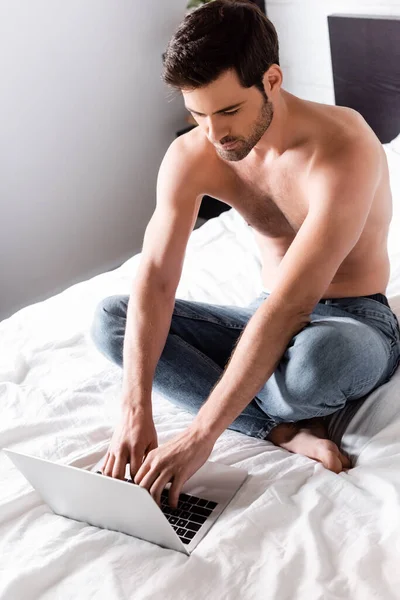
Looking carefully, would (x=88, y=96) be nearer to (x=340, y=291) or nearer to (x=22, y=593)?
(x=340, y=291)

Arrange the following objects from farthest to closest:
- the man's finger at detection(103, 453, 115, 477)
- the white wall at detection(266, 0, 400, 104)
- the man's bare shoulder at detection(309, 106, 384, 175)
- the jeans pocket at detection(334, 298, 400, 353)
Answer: the white wall at detection(266, 0, 400, 104) < the jeans pocket at detection(334, 298, 400, 353) < the man's bare shoulder at detection(309, 106, 384, 175) < the man's finger at detection(103, 453, 115, 477)

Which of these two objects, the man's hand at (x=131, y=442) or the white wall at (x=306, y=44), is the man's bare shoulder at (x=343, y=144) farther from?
the white wall at (x=306, y=44)

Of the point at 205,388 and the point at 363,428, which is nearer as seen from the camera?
the point at 363,428

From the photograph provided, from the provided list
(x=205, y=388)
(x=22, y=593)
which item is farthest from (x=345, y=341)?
(x=22, y=593)

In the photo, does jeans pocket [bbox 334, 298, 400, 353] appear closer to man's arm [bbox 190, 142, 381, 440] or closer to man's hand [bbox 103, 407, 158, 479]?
man's arm [bbox 190, 142, 381, 440]

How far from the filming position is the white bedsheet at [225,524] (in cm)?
Result: 110

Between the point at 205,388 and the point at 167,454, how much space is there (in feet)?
1.07

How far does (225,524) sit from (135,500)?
A: 7.3 inches

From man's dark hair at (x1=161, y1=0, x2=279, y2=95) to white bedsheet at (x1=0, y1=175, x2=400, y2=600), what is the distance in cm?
66

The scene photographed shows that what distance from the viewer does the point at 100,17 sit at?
312 cm

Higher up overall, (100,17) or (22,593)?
(100,17)

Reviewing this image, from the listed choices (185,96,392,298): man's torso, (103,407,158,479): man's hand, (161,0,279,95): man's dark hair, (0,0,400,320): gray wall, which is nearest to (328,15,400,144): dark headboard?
(0,0,400,320): gray wall

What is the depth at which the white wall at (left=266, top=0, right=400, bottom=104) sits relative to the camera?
277cm

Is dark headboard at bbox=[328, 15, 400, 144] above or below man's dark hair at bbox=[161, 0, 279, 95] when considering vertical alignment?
below
